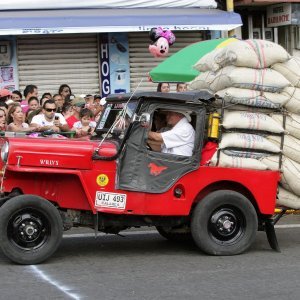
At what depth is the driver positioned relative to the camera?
759cm

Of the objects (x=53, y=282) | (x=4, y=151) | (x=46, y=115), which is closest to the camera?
(x=53, y=282)

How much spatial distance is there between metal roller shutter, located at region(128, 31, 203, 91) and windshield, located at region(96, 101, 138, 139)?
7.83 meters

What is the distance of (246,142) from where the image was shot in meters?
7.72

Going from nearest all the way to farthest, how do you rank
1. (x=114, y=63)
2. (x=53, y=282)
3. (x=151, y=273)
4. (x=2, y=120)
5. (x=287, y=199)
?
(x=53, y=282) → (x=151, y=273) → (x=287, y=199) → (x=2, y=120) → (x=114, y=63)

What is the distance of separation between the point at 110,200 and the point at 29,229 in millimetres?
851

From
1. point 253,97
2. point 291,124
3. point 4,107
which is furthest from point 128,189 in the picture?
point 4,107

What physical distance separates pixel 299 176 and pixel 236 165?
29.2 inches

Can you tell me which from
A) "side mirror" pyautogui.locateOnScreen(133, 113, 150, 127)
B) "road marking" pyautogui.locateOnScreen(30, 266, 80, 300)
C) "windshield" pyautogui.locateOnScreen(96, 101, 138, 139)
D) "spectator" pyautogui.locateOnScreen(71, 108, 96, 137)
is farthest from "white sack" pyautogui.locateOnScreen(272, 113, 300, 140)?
"spectator" pyautogui.locateOnScreen(71, 108, 96, 137)

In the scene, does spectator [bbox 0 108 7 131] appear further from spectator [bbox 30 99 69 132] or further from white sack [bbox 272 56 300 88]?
white sack [bbox 272 56 300 88]

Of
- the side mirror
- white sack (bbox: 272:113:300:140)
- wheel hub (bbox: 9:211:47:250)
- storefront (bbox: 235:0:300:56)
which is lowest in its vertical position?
wheel hub (bbox: 9:211:47:250)

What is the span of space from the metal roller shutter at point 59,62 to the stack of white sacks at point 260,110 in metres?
8.12

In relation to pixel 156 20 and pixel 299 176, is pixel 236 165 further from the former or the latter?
pixel 156 20

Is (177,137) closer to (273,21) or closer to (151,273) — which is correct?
(151,273)

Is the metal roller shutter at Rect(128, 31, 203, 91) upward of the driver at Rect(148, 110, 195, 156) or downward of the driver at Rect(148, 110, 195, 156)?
upward
